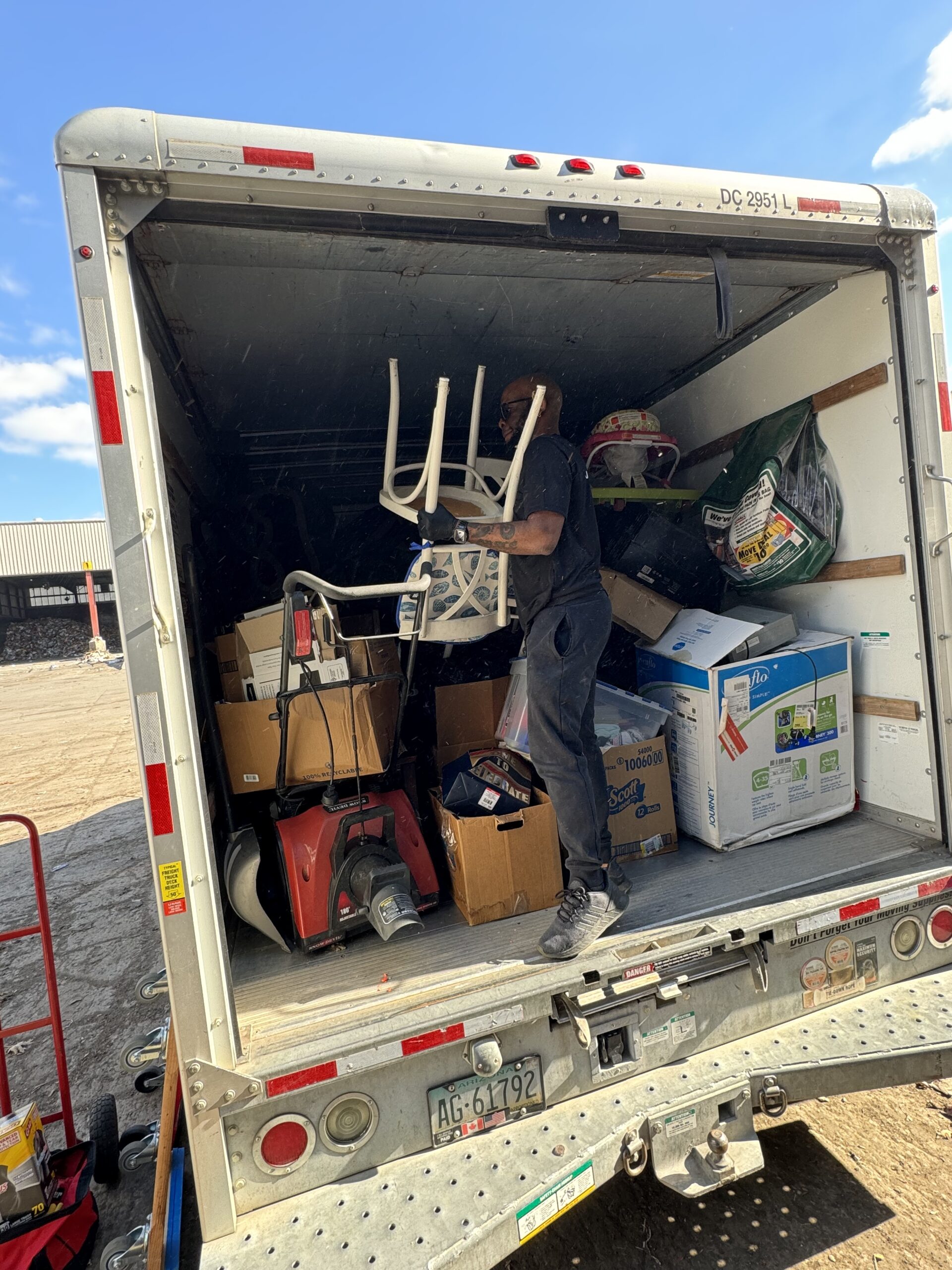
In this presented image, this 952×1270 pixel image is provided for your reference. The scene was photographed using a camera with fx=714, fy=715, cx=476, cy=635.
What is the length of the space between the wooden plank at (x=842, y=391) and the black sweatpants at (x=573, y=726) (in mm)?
1281

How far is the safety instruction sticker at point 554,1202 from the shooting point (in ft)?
5.20

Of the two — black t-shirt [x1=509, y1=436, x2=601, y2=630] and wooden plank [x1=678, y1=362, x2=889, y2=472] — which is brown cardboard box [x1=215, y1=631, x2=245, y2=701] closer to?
black t-shirt [x1=509, y1=436, x2=601, y2=630]

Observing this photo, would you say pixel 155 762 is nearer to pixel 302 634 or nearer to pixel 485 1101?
pixel 302 634

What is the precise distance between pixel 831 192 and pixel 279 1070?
2.88 metres

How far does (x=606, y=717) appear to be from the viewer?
309cm

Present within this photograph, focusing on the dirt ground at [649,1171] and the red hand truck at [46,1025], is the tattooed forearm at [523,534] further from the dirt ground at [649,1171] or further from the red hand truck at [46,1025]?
the dirt ground at [649,1171]

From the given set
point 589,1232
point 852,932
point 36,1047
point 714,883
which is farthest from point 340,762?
point 36,1047

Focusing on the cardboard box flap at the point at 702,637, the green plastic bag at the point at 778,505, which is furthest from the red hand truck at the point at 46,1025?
the green plastic bag at the point at 778,505

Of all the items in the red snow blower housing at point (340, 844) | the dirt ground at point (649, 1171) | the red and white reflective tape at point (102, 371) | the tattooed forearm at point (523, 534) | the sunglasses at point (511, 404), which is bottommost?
the dirt ground at point (649, 1171)

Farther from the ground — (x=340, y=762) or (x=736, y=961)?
(x=340, y=762)

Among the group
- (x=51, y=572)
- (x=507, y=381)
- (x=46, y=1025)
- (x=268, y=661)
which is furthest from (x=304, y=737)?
(x=51, y=572)

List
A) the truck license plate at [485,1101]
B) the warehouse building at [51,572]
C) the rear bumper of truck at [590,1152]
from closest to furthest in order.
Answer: the rear bumper of truck at [590,1152]
the truck license plate at [485,1101]
the warehouse building at [51,572]

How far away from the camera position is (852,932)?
2215 millimetres

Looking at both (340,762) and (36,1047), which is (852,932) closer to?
(340,762)
